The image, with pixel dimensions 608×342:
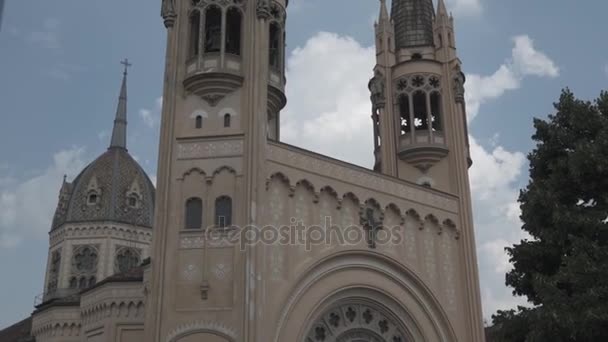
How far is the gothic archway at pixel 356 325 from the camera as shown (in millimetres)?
27344

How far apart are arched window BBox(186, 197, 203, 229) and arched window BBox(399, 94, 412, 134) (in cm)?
1336

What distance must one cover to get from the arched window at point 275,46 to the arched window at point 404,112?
27.1 ft

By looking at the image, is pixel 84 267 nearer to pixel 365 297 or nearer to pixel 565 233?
pixel 365 297

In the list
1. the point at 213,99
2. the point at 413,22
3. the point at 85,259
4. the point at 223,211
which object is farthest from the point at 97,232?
the point at 223,211

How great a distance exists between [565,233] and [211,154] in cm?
1346

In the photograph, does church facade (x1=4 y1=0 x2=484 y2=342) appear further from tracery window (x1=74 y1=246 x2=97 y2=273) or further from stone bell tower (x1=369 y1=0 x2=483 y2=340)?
tracery window (x1=74 y1=246 x2=97 y2=273)

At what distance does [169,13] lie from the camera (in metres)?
28.9

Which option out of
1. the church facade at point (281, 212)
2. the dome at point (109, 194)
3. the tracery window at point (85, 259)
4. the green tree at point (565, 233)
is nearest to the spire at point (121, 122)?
the dome at point (109, 194)

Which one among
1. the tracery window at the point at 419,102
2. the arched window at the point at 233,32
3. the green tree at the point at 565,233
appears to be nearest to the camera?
the green tree at the point at 565,233

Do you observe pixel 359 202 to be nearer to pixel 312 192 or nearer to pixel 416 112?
pixel 312 192

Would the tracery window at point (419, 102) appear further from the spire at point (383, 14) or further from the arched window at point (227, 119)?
the arched window at point (227, 119)

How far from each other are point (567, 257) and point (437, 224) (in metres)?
15.6

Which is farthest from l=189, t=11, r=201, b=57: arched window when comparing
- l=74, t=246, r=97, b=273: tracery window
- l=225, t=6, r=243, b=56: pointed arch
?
l=74, t=246, r=97, b=273: tracery window

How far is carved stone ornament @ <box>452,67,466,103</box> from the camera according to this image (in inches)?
1398
